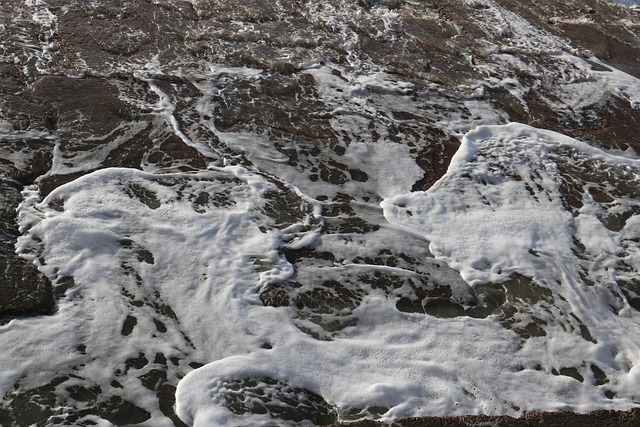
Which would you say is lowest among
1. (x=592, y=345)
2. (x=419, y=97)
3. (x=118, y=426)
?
(x=118, y=426)

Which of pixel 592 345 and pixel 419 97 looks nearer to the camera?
pixel 592 345

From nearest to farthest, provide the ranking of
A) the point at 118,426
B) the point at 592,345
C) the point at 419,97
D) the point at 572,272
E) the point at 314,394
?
the point at 118,426, the point at 314,394, the point at 592,345, the point at 572,272, the point at 419,97

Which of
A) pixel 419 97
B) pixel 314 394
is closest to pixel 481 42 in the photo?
pixel 419 97

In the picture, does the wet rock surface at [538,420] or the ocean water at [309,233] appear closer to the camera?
the wet rock surface at [538,420]

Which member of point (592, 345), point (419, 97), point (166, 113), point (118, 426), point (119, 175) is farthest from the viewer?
point (419, 97)

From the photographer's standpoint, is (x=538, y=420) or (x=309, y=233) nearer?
(x=538, y=420)

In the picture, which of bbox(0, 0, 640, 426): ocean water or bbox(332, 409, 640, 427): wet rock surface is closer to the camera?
bbox(332, 409, 640, 427): wet rock surface

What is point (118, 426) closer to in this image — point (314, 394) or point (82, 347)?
point (82, 347)

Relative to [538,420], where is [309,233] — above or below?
above
